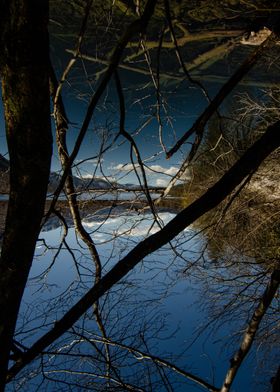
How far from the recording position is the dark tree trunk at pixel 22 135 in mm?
966

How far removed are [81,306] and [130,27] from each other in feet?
2.71

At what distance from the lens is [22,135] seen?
1046 mm

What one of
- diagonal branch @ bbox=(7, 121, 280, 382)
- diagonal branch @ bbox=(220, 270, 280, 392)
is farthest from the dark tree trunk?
diagonal branch @ bbox=(220, 270, 280, 392)

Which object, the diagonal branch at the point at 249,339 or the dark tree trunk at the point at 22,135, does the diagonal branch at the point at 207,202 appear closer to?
the dark tree trunk at the point at 22,135

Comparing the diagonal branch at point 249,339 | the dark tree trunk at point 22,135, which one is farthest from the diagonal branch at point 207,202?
the diagonal branch at point 249,339

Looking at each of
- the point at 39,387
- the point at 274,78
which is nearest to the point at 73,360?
the point at 39,387

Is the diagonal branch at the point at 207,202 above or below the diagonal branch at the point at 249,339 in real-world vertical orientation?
below

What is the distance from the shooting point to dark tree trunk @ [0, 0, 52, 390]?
3.17 feet

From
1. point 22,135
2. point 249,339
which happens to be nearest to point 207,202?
point 22,135

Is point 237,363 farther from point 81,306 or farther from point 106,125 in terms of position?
point 81,306

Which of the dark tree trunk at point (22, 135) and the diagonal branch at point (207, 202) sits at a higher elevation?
the dark tree trunk at point (22, 135)

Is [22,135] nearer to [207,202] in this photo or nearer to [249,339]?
[207,202]

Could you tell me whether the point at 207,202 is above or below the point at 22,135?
below

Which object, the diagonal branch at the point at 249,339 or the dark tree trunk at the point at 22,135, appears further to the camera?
the diagonal branch at the point at 249,339
